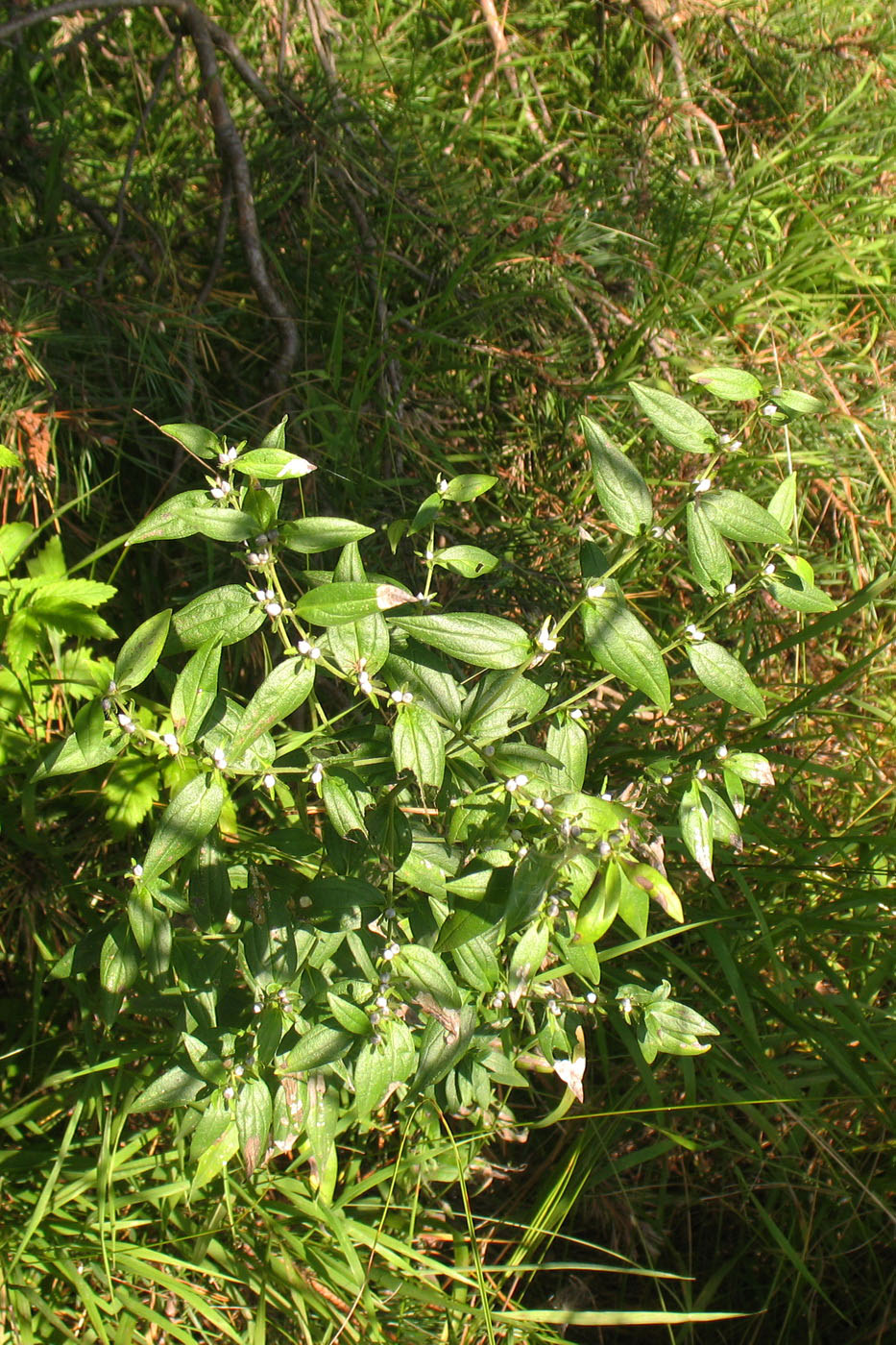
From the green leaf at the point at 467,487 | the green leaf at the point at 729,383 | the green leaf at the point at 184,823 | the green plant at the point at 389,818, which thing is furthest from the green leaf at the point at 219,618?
the green leaf at the point at 729,383

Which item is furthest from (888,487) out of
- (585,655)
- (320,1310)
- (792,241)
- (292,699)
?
(320,1310)

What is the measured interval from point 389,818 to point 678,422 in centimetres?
45

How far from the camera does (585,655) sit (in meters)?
1.49

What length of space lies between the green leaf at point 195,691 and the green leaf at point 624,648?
318 mm

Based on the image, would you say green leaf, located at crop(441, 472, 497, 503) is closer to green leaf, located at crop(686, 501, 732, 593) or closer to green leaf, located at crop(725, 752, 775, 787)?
green leaf, located at crop(686, 501, 732, 593)

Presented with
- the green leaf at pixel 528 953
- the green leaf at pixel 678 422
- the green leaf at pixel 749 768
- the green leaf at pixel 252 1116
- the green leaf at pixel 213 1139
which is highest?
the green leaf at pixel 678 422

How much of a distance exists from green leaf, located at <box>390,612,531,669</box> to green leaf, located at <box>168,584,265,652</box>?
129 millimetres

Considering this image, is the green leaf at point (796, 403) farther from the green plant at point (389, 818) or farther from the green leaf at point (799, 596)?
the green leaf at point (799, 596)

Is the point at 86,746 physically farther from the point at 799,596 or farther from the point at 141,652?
the point at 799,596

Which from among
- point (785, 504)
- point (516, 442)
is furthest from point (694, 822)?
point (516, 442)

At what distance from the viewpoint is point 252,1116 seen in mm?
1095

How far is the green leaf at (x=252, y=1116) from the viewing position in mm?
1094

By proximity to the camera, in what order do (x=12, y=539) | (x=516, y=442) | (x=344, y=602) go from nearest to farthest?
(x=344, y=602) < (x=12, y=539) < (x=516, y=442)

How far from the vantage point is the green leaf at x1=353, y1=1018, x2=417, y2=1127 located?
1.06m
